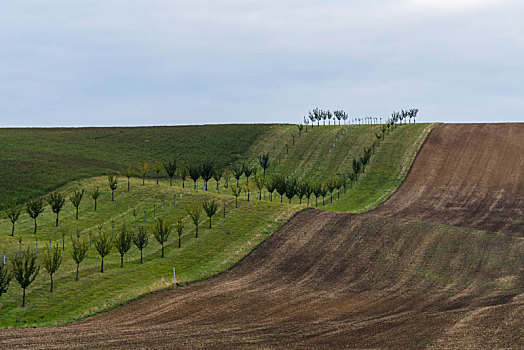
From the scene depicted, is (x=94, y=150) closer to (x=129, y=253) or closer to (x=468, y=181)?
(x=129, y=253)

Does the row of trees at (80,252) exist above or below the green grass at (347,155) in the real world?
below

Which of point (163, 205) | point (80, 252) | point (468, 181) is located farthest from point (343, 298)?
point (468, 181)

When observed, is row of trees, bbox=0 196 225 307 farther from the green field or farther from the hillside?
the hillside

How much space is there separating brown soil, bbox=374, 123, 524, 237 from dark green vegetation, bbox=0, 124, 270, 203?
144 feet

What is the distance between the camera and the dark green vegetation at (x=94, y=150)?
80.9 m

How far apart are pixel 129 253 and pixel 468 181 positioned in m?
59.4

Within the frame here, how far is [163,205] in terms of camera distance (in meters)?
66.6

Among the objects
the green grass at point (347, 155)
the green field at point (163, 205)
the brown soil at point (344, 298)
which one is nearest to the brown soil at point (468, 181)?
the brown soil at point (344, 298)

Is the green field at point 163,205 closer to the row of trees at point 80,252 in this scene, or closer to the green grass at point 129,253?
the green grass at point 129,253

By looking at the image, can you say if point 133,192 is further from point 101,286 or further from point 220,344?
point 220,344

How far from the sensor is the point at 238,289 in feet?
134

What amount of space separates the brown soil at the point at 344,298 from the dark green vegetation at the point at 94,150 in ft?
148

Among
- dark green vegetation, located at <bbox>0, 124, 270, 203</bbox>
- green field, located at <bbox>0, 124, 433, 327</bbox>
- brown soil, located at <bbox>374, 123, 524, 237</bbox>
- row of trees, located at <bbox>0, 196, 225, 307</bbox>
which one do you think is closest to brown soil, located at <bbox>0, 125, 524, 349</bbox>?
brown soil, located at <bbox>374, 123, 524, 237</bbox>

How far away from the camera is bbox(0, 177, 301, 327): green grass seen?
37.4 meters
